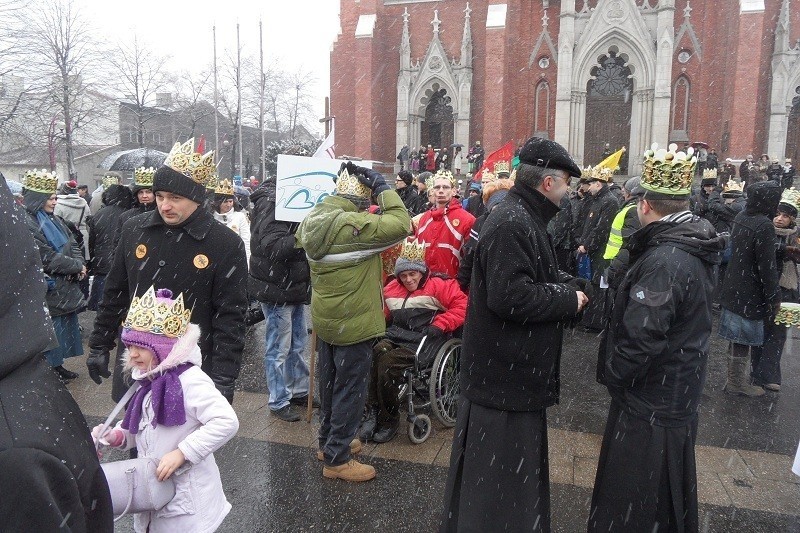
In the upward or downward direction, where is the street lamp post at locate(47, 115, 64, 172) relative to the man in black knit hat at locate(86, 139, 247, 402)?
upward

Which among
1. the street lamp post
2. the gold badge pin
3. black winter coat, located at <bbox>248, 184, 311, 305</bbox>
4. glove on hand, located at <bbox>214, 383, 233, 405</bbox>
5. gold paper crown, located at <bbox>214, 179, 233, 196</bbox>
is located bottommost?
glove on hand, located at <bbox>214, 383, 233, 405</bbox>

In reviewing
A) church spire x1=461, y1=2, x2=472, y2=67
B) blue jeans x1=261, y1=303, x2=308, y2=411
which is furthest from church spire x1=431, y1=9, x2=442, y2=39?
blue jeans x1=261, y1=303, x2=308, y2=411

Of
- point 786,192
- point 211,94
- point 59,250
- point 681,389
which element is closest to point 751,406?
point 786,192

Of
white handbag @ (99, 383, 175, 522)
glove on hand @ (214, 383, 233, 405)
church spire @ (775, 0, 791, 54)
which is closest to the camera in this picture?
white handbag @ (99, 383, 175, 522)

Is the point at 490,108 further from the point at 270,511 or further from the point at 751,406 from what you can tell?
the point at 270,511

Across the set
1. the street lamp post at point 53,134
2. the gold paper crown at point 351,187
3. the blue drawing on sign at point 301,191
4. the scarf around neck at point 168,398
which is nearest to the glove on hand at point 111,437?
the scarf around neck at point 168,398

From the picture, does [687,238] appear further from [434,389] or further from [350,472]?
[350,472]

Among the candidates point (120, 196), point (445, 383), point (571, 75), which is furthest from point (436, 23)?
point (445, 383)

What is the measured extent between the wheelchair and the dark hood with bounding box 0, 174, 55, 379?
Result: 3982 mm

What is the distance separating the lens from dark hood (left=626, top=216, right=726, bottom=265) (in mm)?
3189

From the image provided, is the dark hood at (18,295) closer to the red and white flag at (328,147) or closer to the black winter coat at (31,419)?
the black winter coat at (31,419)

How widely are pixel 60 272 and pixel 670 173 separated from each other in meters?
5.94

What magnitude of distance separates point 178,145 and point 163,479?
1980mm

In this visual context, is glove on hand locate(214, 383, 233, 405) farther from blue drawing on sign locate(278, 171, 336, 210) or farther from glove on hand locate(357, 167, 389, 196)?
blue drawing on sign locate(278, 171, 336, 210)
